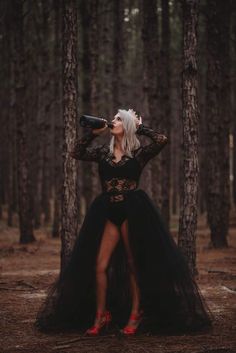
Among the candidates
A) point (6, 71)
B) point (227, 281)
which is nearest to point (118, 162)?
point (227, 281)

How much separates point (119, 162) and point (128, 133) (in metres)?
0.34

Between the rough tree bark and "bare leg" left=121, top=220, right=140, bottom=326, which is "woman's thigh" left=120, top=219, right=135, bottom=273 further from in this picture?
the rough tree bark

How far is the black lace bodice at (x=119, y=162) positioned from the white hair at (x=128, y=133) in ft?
0.20

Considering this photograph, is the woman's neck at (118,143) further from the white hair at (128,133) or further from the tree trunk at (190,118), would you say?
the tree trunk at (190,118)

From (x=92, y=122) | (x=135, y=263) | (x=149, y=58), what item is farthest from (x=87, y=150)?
(x=149, y=58)

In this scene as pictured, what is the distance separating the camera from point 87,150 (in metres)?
6.99

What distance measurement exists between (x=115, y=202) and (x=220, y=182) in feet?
40.1

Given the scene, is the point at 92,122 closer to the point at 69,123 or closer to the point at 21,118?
the point at 69,123

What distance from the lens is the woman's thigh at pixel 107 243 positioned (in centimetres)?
675

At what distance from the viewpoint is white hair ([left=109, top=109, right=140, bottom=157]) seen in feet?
22.0

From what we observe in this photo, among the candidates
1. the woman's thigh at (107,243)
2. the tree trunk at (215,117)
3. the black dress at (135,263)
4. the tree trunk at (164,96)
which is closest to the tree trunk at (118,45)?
the tree trunk at (164,96)

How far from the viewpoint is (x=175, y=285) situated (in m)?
6.77

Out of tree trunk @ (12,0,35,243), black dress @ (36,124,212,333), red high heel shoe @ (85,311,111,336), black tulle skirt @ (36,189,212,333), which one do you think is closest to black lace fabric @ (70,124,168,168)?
black dress @ (36,124,212,333)

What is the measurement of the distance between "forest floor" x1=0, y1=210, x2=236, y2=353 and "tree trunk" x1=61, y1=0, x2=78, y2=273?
114 centimetres
